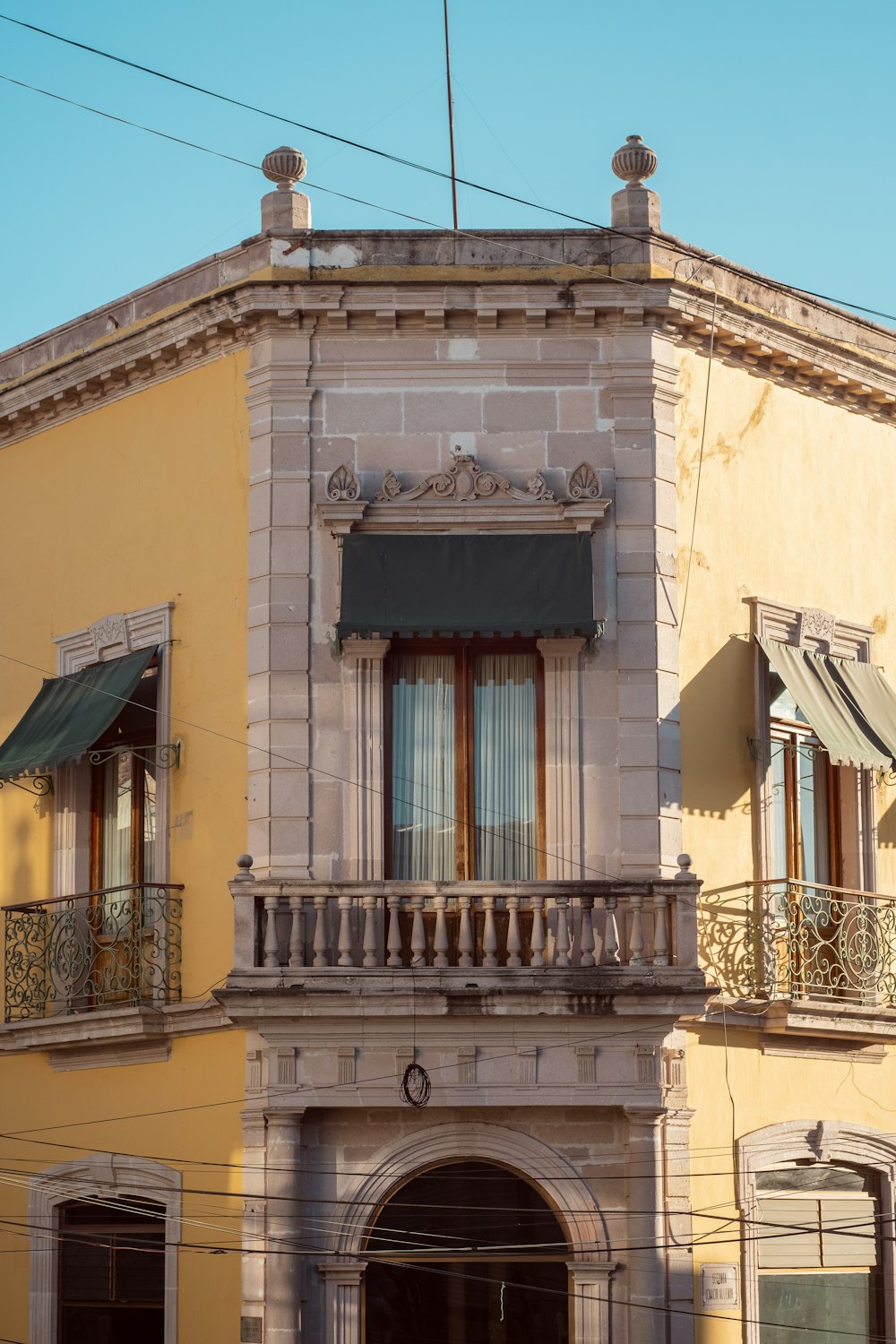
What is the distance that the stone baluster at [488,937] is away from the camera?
1567 cm

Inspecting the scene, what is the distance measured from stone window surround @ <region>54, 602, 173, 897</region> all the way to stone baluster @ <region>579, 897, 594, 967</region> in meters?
4.13

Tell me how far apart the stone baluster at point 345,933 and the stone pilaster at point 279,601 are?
0.61m

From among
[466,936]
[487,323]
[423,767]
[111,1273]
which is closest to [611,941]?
[466,936]

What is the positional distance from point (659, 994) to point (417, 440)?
4935 mm

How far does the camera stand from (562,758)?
1652cm

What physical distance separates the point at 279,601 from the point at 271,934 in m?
2.79

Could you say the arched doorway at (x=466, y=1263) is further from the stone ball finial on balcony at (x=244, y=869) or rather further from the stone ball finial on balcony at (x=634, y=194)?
the stone ball finial on balcony at (x=634, y=194)

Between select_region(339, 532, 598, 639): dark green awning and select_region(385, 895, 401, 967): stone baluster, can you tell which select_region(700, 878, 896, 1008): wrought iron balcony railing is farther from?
select_region(339, 532, 598, 639): dark green awning

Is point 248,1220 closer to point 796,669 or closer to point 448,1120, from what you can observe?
point 448,1120

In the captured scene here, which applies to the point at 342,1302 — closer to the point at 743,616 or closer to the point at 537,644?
the point at 537,644

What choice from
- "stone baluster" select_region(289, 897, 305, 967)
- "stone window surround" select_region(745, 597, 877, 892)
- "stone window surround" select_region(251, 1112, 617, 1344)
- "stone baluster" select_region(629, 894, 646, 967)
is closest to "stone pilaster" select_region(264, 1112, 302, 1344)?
"stone window surround" select_region(251, 1112, 617, 1344)

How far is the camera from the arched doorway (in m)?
15.8

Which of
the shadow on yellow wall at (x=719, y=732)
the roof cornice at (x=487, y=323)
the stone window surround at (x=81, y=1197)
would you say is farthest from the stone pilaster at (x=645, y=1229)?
the roof cornice at (x=487, y=323)

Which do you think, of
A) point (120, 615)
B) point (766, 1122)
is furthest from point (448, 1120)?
point (120, 615)
